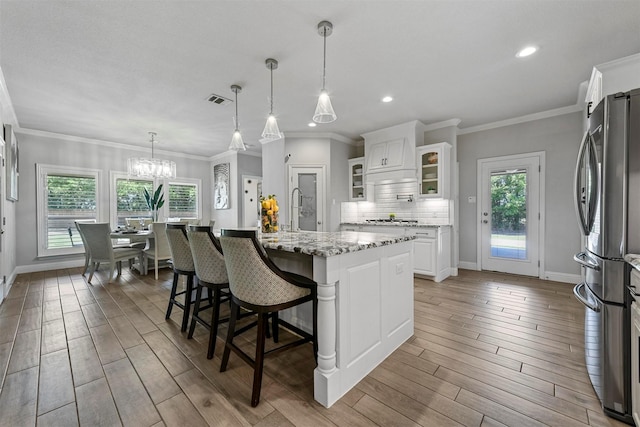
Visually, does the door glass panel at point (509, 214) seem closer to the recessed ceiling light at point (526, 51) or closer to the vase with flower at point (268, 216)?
the recessed ceiling light at point (526, 51)

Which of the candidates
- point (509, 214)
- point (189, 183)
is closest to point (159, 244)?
point (189, 183)

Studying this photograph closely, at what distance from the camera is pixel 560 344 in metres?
2.24

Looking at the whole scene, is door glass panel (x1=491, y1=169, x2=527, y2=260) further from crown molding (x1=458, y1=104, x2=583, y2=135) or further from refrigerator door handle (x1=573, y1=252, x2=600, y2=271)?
refrigerator door handle (x1=573, y1=252, x2=600, y2=271)

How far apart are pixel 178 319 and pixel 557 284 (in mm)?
5099

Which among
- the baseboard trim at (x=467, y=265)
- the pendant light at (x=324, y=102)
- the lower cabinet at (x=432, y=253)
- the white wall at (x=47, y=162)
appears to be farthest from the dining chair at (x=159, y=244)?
the baseboard trim at (x=467, y=265)

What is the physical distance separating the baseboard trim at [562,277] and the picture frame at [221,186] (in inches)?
256

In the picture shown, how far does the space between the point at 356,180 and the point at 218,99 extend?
3.04 m

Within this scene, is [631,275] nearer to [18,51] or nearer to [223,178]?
[18,51]

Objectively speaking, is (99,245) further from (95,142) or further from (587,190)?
(587,190)

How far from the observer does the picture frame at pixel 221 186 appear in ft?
22.2

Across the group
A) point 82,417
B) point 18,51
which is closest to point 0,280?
point 18,51

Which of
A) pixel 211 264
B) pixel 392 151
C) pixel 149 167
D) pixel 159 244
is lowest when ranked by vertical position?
pixel 159 244

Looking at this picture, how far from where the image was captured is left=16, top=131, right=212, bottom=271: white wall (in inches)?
190

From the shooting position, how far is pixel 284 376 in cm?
186
